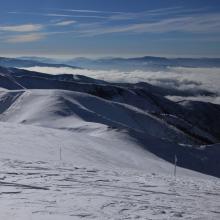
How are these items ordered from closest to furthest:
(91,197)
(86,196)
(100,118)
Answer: (91,197), (86,196), (100,118)

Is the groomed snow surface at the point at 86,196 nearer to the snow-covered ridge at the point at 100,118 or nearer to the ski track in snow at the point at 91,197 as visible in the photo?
the ski track in snow at the point at 91,197

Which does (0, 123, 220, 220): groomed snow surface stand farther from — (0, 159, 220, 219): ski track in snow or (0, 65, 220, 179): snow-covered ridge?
(0, 65, 220, 179): snow-covered ridge

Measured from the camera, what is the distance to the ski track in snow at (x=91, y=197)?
10.2 meters

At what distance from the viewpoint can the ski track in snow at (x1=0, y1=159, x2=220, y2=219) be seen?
1024cm

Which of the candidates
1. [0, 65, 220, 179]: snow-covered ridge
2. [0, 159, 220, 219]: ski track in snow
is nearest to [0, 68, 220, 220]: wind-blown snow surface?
[0, 159, 220, 219]: ski track in snow

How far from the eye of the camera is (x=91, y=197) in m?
12.2

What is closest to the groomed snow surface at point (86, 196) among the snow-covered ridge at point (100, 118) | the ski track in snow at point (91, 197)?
the ski track in snow at point (91, 197)

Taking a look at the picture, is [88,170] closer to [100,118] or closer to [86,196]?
[86,196]

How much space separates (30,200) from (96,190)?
294 cm

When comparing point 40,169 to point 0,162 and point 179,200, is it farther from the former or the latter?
point 179,200

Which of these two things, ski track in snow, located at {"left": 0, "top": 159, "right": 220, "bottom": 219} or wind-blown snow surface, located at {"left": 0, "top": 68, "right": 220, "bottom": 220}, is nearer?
ski track in snow, located at {"left": 0, "top": 159, "right": 220, "bottom": 219}

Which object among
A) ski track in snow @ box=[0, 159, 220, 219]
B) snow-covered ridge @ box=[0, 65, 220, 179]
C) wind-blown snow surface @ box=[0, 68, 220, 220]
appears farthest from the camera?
snow-covered ridge @ box=[0, 65, 220, 179]

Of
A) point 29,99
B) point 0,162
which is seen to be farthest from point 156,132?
point 0,162

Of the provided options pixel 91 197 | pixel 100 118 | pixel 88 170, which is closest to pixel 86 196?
pixel 91 197
